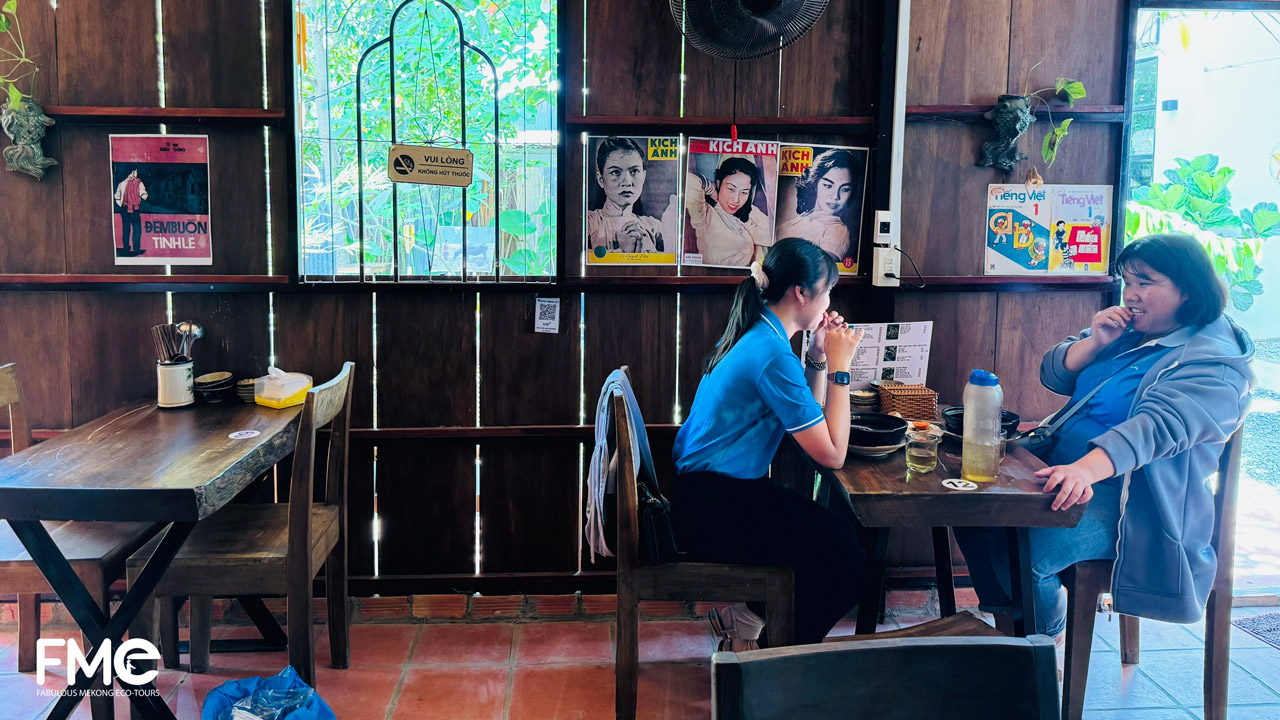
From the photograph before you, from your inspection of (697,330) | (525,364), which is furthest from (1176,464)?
(525,364)

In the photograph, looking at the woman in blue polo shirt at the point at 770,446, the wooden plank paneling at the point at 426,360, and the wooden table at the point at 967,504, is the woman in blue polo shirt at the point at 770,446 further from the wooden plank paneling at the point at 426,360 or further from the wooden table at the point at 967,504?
the wooden plank paneling at the point at 426,360

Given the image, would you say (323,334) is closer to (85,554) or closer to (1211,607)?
(85,554)

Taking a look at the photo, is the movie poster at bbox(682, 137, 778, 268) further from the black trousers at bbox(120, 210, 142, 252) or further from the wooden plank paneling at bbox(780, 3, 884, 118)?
the black trousers at bbox(120, 210, 142, 252)

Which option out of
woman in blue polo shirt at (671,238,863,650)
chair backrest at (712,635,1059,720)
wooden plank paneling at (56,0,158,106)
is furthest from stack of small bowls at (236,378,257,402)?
chair backrest at (712,635,1059,720)

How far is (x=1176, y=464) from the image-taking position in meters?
2.29

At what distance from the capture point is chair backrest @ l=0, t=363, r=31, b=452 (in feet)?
Answer: 8.64

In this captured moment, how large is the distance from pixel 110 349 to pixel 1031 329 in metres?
3.44

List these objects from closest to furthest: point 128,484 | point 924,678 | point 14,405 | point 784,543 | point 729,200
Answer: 1. point 924,678
2. point 128,484
3. point 784,543
4. point 14,405
5. point 729,200

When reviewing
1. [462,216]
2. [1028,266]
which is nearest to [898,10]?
[1028,266]

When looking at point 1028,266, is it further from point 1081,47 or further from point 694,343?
point 694,343

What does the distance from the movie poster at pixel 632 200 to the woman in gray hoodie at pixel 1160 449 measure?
4.92ft

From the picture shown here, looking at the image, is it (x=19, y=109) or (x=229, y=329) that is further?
(x=229, y=329)

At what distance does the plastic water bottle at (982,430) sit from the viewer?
7.14 ft

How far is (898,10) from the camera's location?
10.0ft
